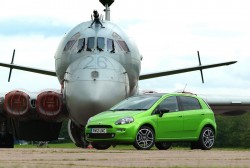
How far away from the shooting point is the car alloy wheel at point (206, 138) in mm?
17078

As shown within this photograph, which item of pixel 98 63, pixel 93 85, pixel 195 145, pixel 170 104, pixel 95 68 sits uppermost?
pixel 98 63

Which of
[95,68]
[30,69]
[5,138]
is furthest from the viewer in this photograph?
[5,138]

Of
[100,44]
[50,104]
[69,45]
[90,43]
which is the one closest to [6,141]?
[50,104]

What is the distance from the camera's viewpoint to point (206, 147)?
1719cm

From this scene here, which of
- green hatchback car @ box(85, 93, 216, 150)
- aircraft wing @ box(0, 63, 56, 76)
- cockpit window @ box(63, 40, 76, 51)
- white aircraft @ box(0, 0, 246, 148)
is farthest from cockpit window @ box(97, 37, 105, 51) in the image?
aircraft wing @ box(0, 63, 56, 76)

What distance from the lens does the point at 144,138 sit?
1581 centimetres

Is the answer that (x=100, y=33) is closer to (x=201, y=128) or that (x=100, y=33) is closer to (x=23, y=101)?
(x=23, y=101)

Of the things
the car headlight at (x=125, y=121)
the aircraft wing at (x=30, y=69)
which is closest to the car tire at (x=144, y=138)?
the car headlight at (x=125, y=121)

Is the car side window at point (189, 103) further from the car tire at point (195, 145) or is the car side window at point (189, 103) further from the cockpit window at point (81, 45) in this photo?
the cockpit window at point (81, 45)

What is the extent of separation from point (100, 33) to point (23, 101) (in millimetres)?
3116

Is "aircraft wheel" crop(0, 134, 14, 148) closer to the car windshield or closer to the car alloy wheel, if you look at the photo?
the car windshield

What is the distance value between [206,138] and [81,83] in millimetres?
3952

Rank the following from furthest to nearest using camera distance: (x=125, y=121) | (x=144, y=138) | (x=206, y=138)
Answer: (x=206, y=138) → (x=144, y=138) → (x=125, y=121)

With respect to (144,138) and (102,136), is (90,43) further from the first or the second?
(144,138)
